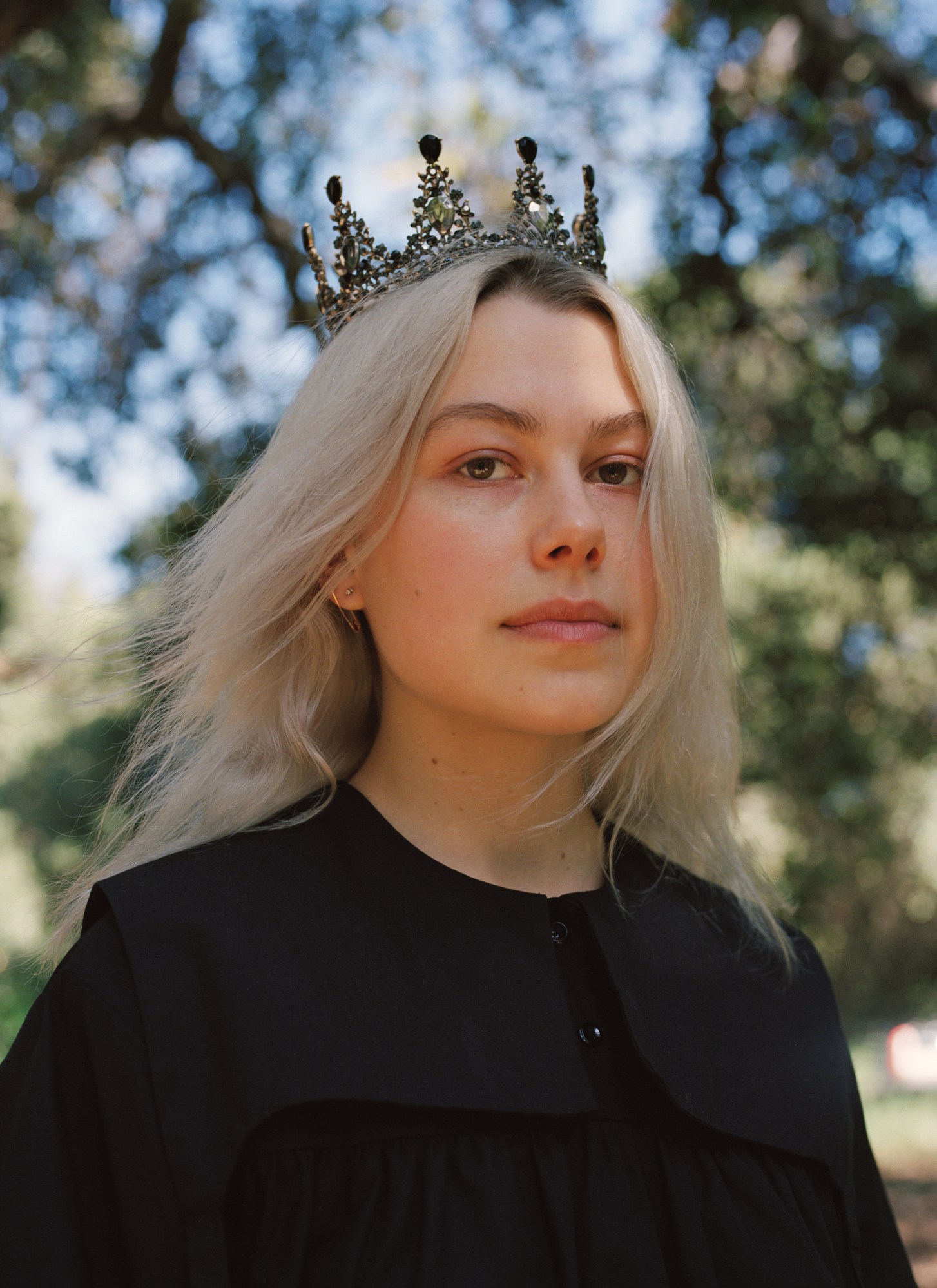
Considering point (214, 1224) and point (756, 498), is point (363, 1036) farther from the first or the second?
point (756, 498)

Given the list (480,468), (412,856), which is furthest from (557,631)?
(412,856)

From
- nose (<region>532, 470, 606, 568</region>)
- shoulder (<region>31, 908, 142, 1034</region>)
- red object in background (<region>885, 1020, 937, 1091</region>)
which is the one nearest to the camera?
shoulder (<region>31, 908, 142, 1034</region>)

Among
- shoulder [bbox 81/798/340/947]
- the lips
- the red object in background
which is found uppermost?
the lips

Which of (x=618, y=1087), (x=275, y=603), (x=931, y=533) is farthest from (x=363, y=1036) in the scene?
(x=931, y=533)

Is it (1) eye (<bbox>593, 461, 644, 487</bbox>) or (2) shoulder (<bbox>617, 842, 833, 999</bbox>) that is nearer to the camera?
(1) eye (<bbox>593, 461, 644, 487</bbox>)

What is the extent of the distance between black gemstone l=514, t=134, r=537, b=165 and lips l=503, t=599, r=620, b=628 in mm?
888

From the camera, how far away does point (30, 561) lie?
7.53 m

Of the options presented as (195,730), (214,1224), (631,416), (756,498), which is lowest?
(214,1224)

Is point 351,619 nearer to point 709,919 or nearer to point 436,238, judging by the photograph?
point 436,238

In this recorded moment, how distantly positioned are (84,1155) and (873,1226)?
1283 mm

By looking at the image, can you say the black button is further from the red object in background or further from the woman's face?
the red object in background

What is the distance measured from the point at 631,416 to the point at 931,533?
3909mm

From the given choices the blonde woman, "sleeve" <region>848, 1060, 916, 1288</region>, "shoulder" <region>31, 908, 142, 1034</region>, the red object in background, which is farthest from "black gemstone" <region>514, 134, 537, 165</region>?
the red object in background

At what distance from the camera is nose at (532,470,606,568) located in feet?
5.14
